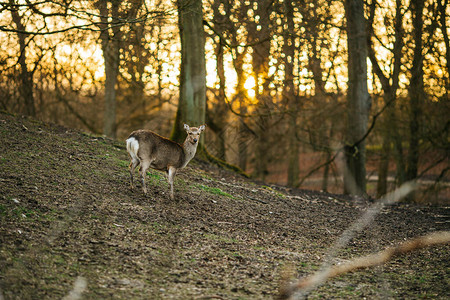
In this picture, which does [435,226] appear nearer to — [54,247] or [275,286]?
[275,286]

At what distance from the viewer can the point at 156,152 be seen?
8805mm

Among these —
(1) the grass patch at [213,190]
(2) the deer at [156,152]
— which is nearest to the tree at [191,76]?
(1) the grass patch at [213,190]

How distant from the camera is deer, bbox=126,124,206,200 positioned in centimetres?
862

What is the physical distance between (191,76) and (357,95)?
5521mm

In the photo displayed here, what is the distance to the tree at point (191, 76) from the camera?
13.9 metres

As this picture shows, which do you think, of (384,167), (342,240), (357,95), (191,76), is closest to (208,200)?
(342,240)

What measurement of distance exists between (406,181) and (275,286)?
580 inches

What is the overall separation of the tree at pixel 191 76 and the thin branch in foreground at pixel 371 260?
682 cm

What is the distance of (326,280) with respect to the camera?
6.34 m

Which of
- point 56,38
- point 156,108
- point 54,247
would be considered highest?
point 56,38

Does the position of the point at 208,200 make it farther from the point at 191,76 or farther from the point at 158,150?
the point at 191,76

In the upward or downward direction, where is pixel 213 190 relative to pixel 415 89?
downward

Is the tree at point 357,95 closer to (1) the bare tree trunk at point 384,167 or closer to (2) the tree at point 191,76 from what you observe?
(1) the bare tree trunk at point 384,167

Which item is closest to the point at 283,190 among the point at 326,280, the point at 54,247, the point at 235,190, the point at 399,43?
the point at 235,190
